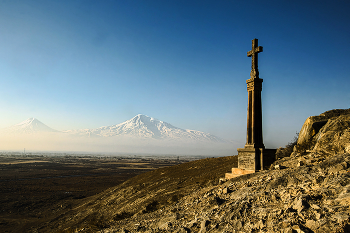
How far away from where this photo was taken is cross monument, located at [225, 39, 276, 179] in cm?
1084

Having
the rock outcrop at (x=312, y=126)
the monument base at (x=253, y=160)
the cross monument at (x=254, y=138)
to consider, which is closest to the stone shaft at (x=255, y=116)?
the cross monument at (x=254, y=138)

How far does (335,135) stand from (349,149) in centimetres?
186

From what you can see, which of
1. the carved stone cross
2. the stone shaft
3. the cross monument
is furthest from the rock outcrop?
the carved stone cross

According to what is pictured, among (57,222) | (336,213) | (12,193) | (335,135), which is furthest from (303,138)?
Result: (12,193)

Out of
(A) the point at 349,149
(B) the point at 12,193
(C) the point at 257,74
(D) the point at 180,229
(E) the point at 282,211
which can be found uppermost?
(C) the point at 257,74

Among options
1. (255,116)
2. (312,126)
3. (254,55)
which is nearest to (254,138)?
(255,116)

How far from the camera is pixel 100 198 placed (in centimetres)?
1991

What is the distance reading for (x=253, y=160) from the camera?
35.4 ft

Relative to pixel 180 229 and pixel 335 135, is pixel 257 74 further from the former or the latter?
pixel 180 229

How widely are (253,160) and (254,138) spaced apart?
3.58 feet

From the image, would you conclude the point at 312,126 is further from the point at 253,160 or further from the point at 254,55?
the point at 254,55

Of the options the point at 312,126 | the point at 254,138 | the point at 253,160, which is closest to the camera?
the point at 253,160

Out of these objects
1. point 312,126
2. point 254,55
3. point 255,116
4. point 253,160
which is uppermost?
point 254,55

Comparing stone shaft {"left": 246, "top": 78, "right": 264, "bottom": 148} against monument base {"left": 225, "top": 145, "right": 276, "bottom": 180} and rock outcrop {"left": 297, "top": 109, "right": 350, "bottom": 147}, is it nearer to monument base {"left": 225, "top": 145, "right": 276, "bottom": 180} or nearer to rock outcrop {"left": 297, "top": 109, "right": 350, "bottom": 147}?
monument base {"left": 225, "top": 145, "right": 276, "bottom": 180}
